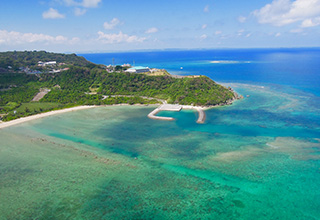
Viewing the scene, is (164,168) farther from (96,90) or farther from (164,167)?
(96,90)

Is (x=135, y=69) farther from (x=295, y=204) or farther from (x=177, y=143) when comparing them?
(x=295, y=204)

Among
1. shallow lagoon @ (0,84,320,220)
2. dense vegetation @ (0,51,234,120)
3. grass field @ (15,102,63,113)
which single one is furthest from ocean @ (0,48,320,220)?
dense vegetation @ (0,51,234,120)

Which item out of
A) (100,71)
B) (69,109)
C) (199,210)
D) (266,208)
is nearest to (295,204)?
(266,208)

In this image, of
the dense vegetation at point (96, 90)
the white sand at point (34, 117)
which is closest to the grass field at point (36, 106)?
the dense vegetation at point (96, 90)

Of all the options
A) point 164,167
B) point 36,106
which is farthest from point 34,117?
point 164,167

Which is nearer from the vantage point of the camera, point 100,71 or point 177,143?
point 177,143

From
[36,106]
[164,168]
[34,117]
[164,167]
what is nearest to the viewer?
[164,168]

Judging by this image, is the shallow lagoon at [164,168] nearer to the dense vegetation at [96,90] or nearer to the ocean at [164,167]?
the ocean at [164,167]
